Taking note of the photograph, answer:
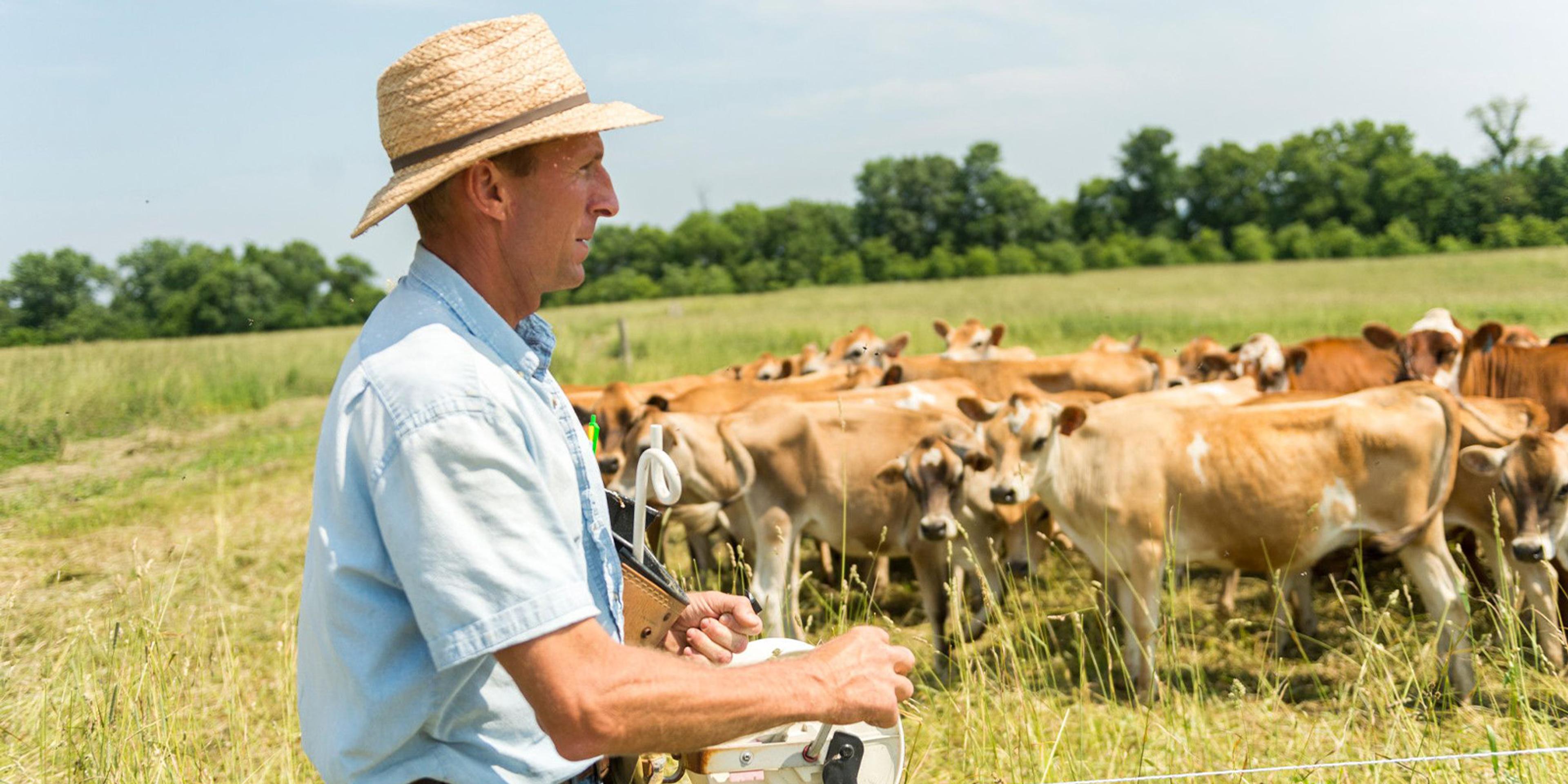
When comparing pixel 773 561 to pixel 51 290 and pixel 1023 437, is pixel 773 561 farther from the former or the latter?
pixel 51 290

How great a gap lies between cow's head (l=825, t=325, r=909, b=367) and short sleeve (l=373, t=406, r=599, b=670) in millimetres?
12017

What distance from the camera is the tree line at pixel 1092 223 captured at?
48375mm

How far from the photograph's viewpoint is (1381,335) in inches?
394

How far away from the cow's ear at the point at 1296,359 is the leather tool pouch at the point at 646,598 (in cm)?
918

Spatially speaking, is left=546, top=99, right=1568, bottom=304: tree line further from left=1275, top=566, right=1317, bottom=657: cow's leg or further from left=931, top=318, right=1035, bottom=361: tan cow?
left=1275, top=566, right=1317, bottom=657: cow's leg

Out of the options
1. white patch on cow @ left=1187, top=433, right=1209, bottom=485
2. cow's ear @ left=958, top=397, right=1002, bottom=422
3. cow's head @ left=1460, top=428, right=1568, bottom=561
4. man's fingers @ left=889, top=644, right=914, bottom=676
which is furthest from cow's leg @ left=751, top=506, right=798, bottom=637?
man's fingers @ left=889, top=644, right=914, bottom=676

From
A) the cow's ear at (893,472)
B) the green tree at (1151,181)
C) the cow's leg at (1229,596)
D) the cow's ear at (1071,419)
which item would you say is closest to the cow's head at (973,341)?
the cow's leg at (1229,596)

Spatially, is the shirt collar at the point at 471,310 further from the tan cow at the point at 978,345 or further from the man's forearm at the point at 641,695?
the tan cow at the point at 978,345

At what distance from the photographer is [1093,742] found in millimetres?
4359

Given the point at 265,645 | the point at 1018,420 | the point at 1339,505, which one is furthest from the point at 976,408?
the point at 265,645

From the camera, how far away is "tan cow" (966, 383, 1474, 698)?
20.0 ft

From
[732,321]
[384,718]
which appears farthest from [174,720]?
[732,321]

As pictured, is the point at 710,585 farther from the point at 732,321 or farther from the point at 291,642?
the point at 732,321

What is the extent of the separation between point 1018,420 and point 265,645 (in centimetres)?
444
